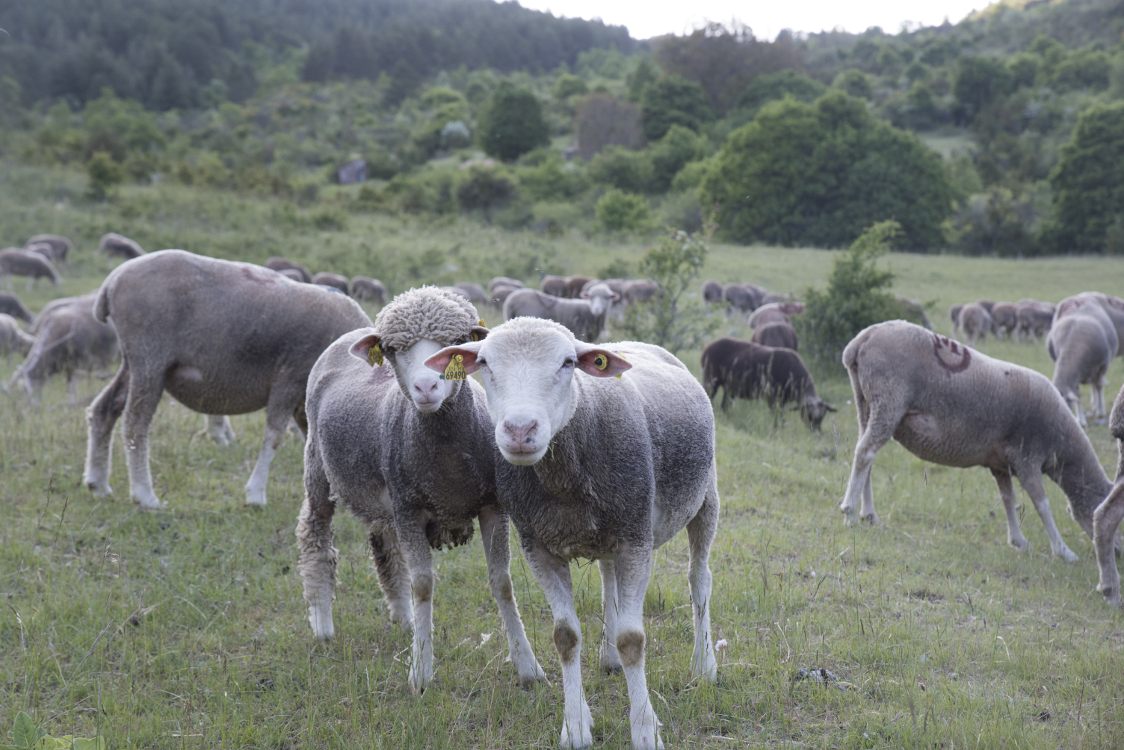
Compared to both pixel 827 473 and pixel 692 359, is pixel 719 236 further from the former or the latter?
pixel 827 473

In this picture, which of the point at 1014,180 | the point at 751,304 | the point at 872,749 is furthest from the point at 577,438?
the point at 1014,180

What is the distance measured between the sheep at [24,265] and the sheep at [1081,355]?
23337 mm

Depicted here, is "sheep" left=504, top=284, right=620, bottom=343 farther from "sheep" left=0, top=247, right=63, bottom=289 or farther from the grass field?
"sheep" left=0, top=247, right=63, bottom=289

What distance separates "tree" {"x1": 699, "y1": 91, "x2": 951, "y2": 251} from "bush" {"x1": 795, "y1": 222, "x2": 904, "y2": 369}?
34.0m

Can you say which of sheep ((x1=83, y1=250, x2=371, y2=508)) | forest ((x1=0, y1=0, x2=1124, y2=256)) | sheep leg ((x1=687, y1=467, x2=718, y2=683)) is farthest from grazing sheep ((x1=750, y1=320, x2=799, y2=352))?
sheep leg ((x1=687, y1=467, x2=718, y2=683))

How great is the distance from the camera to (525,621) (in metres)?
4.45

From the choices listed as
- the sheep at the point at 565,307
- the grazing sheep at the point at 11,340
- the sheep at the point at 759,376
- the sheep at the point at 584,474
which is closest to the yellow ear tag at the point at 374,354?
the sheep at the point at 584,474

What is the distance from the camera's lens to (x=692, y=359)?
12828 millimetres

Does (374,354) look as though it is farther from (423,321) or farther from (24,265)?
(24,265)

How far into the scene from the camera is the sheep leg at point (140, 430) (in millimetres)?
5758

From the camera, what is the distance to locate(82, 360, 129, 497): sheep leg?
6.04 m

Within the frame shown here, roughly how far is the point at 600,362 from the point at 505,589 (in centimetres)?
140

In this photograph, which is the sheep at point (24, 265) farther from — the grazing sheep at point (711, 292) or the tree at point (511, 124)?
the tree at point (511, 124)

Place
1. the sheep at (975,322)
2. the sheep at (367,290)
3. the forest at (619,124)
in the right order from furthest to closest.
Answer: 1. the forest at (619,124)
2. the sheep at (367,290)
3. the sheep at (975,322)
